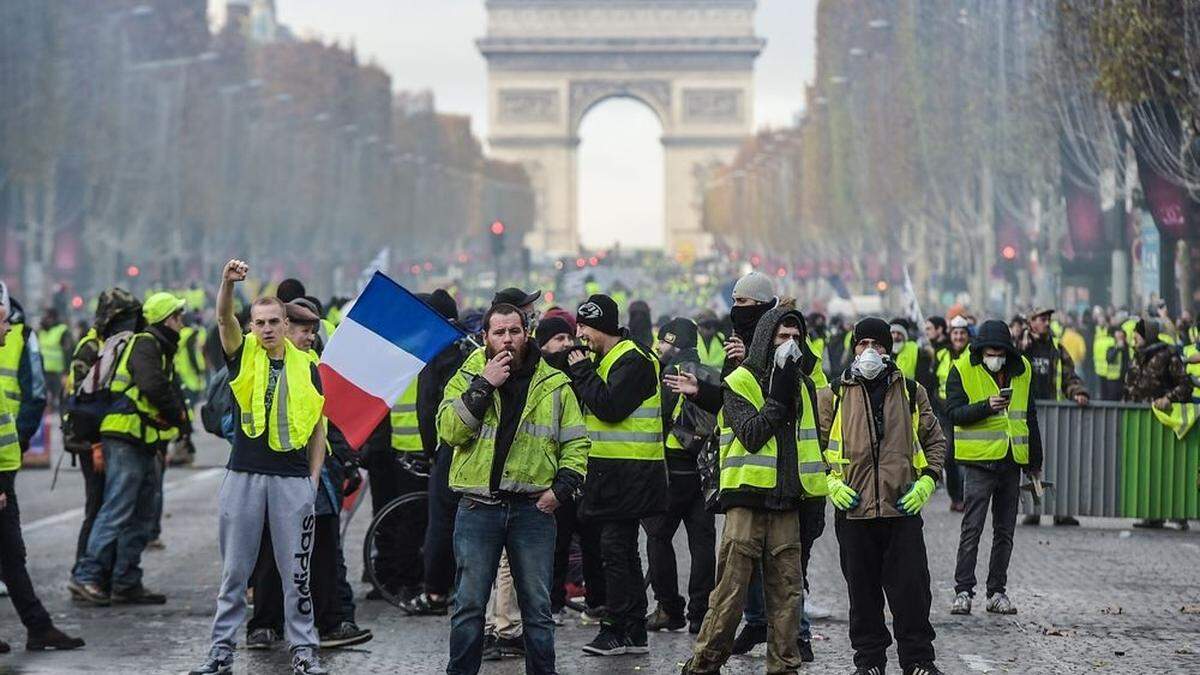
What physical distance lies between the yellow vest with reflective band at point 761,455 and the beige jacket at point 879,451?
20 centimetres

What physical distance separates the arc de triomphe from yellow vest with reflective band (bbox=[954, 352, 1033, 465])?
11778 cm

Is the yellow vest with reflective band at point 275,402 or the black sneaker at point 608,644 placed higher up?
the yellow vest with reflective band at point 275,402

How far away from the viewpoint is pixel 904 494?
9992 mm

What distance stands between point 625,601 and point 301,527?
157 centimetres

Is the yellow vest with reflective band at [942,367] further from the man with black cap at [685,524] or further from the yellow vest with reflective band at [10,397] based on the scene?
the yellow vest with reflective band at [10,397]

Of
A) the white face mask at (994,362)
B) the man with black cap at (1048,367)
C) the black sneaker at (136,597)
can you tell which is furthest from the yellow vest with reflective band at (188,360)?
the white face mask at (994,362)

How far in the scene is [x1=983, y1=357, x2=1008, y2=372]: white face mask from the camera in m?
12.6

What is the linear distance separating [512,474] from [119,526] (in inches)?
173

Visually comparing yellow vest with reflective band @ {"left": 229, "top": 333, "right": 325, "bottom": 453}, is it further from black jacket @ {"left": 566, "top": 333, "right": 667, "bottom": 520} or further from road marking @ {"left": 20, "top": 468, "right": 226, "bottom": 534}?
road marking @ {"left": 20, "top": 468, "right": 226, "bottom": 534}

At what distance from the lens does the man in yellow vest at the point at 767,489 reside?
970 centimetres

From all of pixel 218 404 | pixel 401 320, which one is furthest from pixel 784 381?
pixel 218 404

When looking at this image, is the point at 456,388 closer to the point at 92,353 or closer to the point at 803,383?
the point at 803,383

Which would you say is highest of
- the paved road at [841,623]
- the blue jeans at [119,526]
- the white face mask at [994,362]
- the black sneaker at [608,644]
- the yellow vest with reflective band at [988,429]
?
the white face mask at [994,362]

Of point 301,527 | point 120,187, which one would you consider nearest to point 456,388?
point 301,527
